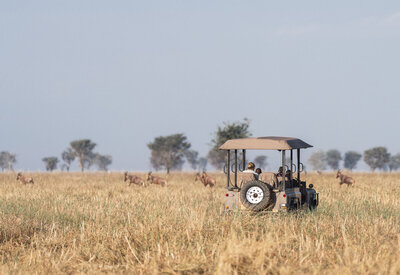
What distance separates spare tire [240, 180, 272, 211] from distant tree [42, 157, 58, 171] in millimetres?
113801

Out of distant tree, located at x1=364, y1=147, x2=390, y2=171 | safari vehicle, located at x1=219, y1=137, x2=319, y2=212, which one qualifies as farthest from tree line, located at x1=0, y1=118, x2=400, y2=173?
safari vehicle, located at x1=219, y1=137, x2=319, y2=212

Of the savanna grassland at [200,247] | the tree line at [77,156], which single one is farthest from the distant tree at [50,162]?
the savanna grassland at [200,247]

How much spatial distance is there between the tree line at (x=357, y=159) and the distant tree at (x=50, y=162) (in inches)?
2384

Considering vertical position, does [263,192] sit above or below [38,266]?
above

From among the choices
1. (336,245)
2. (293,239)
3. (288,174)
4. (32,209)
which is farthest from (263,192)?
(32,209)

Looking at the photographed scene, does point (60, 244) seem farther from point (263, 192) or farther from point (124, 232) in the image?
point (263, 192)

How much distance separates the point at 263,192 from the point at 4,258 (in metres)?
5.35

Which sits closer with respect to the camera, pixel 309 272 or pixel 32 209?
pixel 309 272

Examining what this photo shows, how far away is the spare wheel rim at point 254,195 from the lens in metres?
11.7

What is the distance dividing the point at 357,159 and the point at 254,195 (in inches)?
4973

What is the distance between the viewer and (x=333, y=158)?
463ft

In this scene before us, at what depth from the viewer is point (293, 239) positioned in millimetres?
9133

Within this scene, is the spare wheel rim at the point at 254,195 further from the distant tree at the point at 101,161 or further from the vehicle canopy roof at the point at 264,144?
the distant tree at the point at 101,161

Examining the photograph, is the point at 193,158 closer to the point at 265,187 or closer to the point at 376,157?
the point at 376,157
